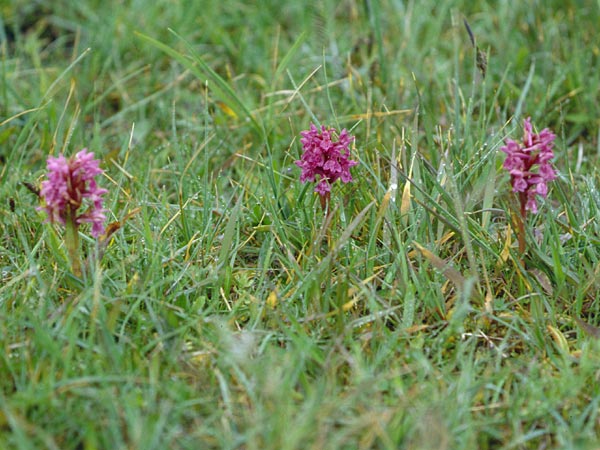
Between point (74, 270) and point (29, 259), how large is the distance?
0.14 m

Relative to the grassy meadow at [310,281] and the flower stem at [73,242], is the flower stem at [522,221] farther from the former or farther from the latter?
the flower stem at [73,242]

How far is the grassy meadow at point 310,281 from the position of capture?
1.67 meters

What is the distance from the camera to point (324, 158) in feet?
7.24

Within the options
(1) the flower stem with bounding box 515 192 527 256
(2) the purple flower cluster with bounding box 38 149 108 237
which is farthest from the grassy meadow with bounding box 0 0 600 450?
(2) the purple flower cluster with bounding box 38 149 108 237

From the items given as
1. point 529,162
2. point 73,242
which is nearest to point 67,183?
point 73,242

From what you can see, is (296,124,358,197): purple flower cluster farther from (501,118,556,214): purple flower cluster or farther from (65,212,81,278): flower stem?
(65,212,81,278): flower stem

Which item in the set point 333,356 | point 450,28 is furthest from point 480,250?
point 450,28

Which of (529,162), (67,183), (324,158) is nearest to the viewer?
(67,183)

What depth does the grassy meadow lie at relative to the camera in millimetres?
1670

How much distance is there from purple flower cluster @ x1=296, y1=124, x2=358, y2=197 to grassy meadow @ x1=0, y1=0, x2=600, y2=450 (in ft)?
0.37

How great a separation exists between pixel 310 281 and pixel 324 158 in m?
0.37

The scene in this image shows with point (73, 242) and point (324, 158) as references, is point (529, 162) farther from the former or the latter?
point (73, 242)

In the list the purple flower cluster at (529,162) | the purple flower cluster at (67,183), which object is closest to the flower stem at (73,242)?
the purple flower cluster at (67,183)

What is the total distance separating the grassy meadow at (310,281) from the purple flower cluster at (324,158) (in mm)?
113
